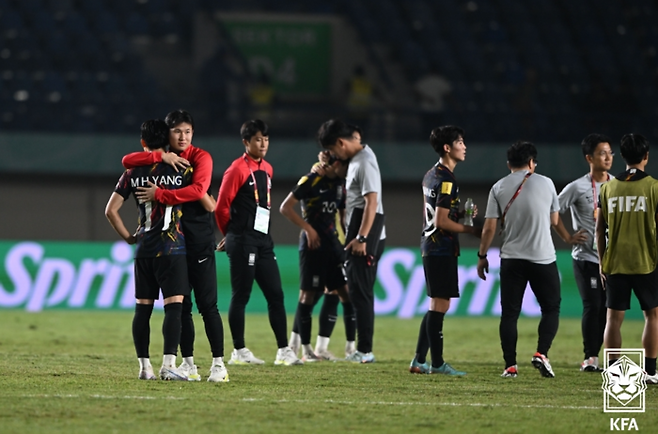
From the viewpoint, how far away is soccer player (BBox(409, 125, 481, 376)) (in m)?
7.84

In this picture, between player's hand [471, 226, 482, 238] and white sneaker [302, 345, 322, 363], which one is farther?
white sneaker [302, 345, 322, 363]

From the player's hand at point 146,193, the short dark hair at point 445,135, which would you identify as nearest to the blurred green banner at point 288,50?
the short dark hair at point 445,135

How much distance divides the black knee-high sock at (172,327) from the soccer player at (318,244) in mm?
2295

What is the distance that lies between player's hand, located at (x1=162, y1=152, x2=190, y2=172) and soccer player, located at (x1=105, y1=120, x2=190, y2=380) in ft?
0.16

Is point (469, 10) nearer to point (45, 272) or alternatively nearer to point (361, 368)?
point (45, 272)

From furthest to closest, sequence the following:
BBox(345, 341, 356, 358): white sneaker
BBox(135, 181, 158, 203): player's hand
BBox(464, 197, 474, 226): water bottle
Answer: BBox(345, 341, 356, 358): white sneaker
BBox(464, 197, 474, 226): water bottle
BBox(135, 181, 158, 203): player's hand

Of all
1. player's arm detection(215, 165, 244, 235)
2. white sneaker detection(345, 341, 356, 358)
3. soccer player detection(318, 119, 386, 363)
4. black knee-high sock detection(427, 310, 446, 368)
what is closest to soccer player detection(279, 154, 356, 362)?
white sneaker detection(345, 341, 356, 358)

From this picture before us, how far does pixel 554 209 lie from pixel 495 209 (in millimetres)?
537

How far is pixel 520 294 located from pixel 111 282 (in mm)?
8679

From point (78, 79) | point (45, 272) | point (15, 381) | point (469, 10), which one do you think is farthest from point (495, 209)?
point (469, 10)

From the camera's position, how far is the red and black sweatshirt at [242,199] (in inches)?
329

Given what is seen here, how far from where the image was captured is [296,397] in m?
6.35

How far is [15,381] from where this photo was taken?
6.88 metres

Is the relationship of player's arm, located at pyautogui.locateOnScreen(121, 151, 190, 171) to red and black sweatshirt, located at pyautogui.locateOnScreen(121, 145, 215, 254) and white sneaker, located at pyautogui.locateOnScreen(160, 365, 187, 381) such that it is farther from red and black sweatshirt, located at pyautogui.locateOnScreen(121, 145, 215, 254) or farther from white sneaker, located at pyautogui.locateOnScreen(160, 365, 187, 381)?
white sneaker, located at pyautogui.locateOnScreen(160, 365, 187, 381)
